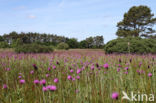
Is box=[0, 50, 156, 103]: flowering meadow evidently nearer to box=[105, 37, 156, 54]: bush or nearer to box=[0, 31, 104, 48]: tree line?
box=[105, 37, 156, 54]: bush

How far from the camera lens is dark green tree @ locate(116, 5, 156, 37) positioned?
3166 centimetres

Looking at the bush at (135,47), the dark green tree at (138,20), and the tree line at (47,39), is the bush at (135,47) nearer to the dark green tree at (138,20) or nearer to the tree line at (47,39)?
the dark green tree at (138,20)

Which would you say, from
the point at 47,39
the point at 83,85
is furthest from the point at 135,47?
the point at 47,39

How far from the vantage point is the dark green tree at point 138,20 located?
104 ft

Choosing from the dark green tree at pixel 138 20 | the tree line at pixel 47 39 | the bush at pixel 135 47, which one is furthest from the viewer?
the tree line at pixel 47 39

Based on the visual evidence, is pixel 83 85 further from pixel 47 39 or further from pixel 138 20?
pixel 47 39

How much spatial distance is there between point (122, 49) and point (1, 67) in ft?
31.4

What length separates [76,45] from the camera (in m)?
55.9

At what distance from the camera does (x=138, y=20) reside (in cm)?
3222

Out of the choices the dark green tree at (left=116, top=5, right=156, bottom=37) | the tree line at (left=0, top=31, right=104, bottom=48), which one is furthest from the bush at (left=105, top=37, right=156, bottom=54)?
the tree line at (left=0, top=31, right=104, bottom=48)

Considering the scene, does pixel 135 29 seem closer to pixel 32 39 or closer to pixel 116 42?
pixel 116 42

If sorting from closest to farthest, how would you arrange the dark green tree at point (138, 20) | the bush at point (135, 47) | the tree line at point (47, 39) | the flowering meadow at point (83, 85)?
the flowering meadow at point (83, 85) → the bush at point (135, 47) → the dark green tree at point (138, 20) → the tree line at point (47, 39)

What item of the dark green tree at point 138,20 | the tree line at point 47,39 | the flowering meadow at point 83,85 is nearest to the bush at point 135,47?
the flowering meadow at point 83,85

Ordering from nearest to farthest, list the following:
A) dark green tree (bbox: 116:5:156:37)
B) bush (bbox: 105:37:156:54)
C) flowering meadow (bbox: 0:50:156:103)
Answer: flowering meadow (bbox: 0:50:156:103) < bush (bbox: 105:37:156:54) < dark green tree (bbox: 116:5:156:37)
